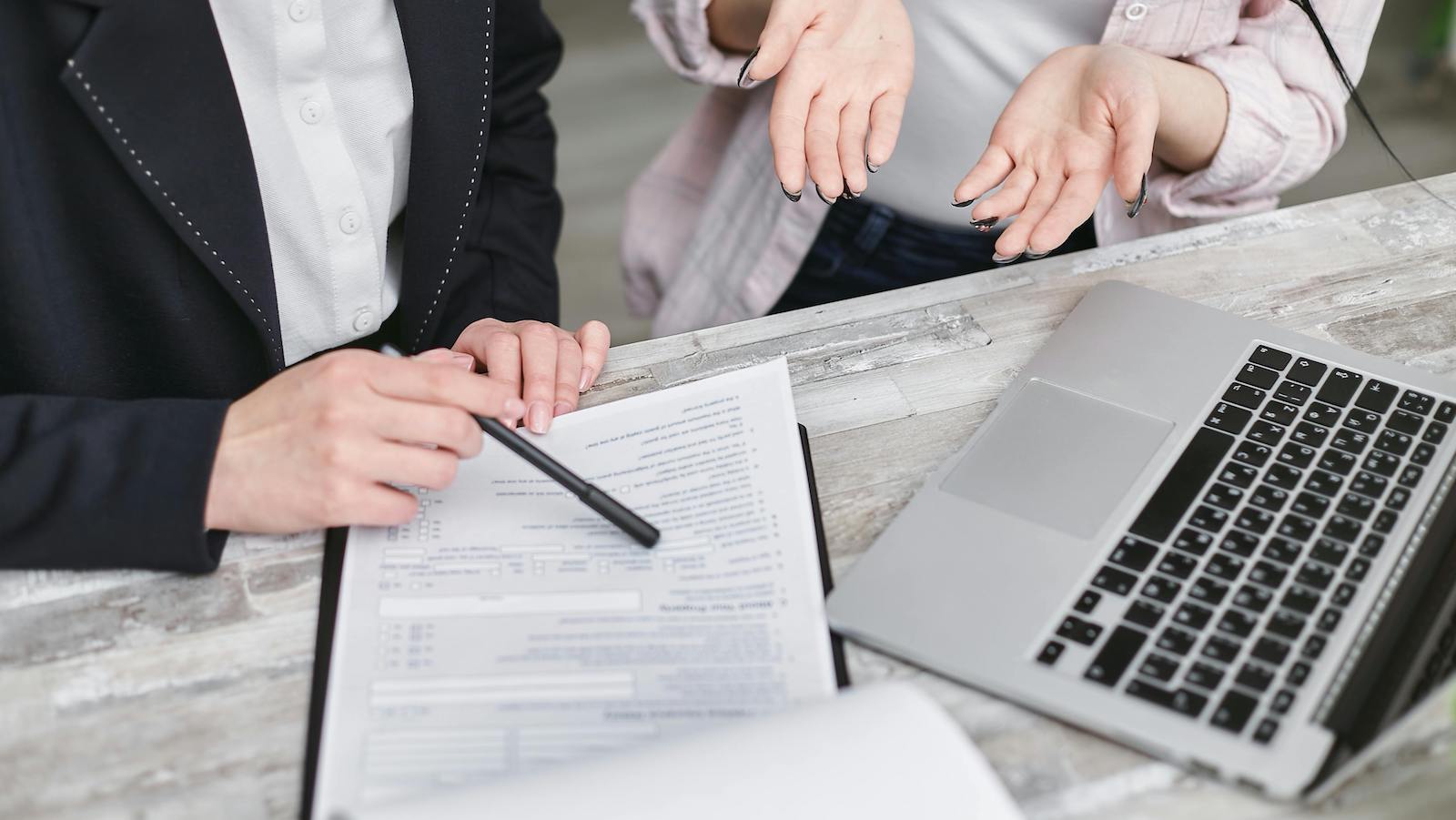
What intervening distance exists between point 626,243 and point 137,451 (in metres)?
0.79

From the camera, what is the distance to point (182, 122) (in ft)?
2.43

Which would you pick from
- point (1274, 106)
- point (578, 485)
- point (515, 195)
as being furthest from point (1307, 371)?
point (515, 195)

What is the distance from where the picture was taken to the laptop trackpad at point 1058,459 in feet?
2.03

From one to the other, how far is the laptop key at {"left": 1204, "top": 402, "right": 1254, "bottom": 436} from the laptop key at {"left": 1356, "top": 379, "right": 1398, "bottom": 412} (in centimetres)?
7

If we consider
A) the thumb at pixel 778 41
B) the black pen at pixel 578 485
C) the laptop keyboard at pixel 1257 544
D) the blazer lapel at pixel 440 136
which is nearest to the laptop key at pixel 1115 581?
the laptop keyboard at pixel 1257 544

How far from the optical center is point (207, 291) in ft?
2.72

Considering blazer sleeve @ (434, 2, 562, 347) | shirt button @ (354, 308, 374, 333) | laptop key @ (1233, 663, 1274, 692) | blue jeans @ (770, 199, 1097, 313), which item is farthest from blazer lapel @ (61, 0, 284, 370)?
laptop key @ (1233, 663, 1274, 692)

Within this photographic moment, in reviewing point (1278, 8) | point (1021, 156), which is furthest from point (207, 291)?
point (1278, 8)

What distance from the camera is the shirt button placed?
3.06 feet

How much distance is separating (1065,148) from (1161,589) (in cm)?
39

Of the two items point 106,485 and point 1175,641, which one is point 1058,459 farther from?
point 106,485

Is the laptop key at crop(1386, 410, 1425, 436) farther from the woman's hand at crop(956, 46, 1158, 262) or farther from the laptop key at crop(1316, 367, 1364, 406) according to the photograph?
the woman's hand at crop(956, 46, 1158, 262)

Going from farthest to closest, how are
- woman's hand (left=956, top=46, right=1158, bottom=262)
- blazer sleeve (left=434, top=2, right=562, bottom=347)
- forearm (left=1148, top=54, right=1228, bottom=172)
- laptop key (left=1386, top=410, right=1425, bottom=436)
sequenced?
blazer sleeve (left=434, top=2, right=562, bottom=347) → forearm (left=1148, top=54, right=1228, bottom=172) → woman's hand (left=956, top=46, right=1158, bottom=262) → laptop key (left=1386, top=410, right=1425, bottom=436)

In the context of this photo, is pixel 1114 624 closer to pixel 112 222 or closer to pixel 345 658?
pixel 345 658
